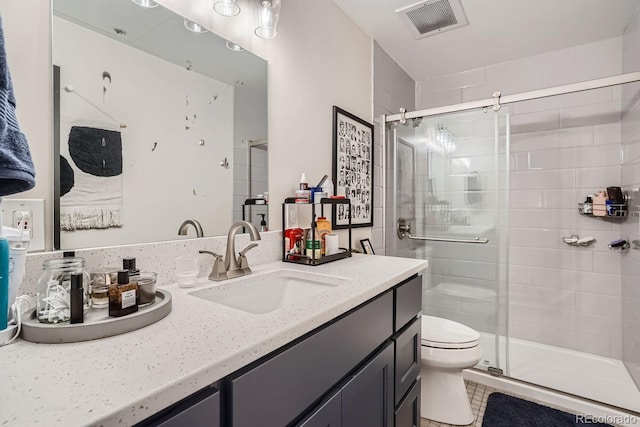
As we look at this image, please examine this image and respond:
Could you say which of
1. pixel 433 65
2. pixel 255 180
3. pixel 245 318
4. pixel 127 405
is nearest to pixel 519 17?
pixel 433 65

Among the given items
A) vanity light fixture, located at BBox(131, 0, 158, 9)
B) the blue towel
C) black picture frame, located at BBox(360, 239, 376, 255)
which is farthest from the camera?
black picture frame, located at BBox(360, 239, 376, 255)

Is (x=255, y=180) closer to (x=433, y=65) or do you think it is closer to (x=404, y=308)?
(x=404, y=308)

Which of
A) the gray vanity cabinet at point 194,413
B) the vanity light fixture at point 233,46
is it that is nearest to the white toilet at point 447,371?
the gray vanity cabinet at point 194,413

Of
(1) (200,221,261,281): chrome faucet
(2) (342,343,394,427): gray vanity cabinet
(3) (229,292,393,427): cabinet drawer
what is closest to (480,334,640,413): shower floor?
(2) (342,343,394,427): gray vanity cabinet

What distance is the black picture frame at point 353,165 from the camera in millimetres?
1907

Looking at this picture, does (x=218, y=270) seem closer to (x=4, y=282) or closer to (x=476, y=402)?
(x=4, y=282)

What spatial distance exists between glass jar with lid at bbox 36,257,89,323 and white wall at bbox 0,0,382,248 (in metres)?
0.20

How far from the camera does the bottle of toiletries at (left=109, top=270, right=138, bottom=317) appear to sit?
70cm

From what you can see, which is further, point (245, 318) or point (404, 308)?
point (404, 308)

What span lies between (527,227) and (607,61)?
1242 millimetres

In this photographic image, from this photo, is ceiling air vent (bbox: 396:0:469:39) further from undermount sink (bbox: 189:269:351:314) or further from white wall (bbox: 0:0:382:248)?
undermount sink (bbox: 189:269:351:314)

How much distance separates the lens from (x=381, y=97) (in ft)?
7.86

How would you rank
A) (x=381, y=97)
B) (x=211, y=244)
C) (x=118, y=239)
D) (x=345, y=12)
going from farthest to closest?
(x=381, y=97)
(x=345, y=12)
(x=211, y=244)
(x=118, y=239)

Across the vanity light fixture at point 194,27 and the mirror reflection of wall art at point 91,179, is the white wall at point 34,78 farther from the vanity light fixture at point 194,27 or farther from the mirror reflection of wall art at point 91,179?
the vanity light fixture at point 194,27
